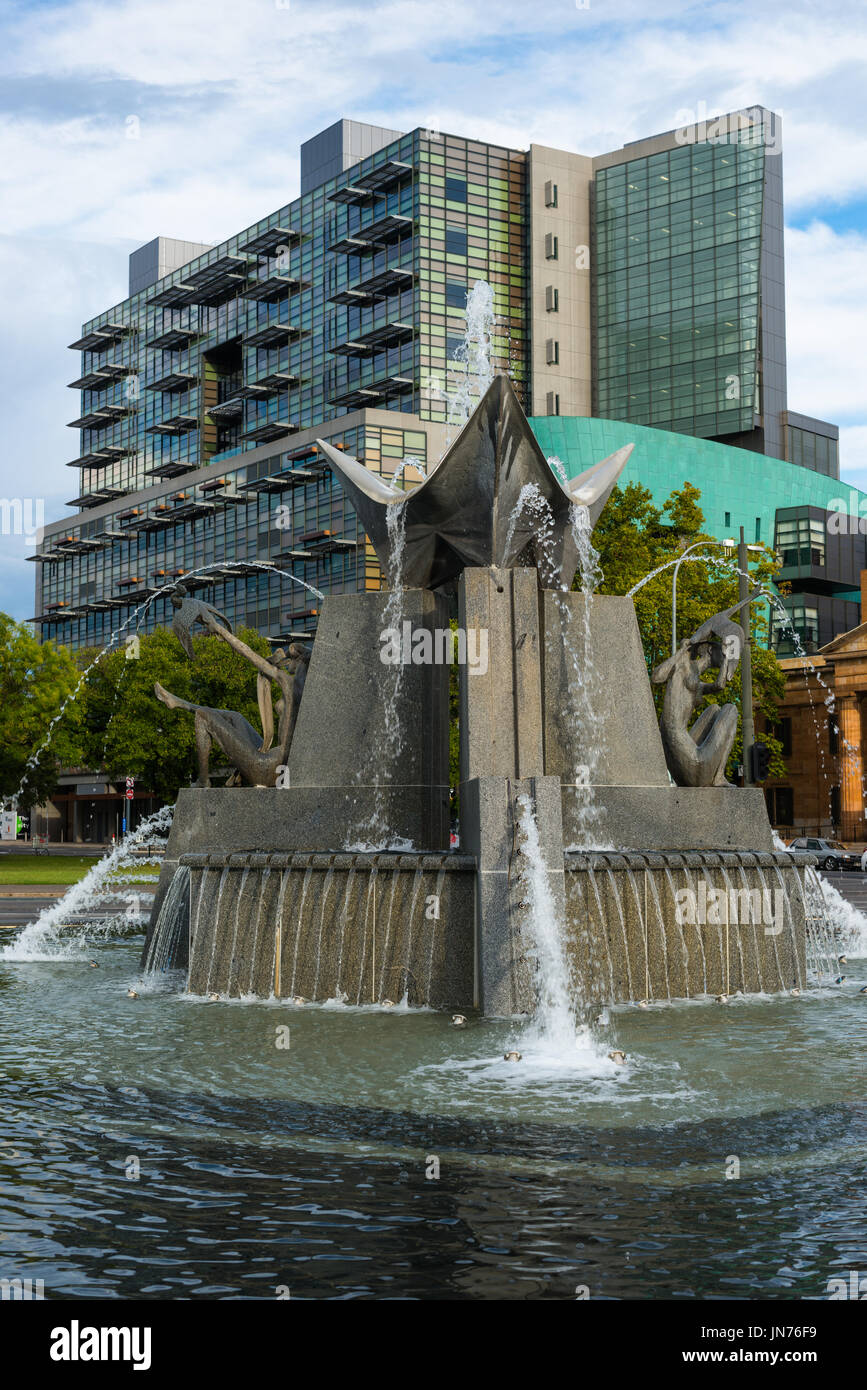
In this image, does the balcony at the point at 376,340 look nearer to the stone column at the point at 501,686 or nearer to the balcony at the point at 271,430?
the balcony at the point at 271,430

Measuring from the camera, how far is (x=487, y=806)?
12297mm

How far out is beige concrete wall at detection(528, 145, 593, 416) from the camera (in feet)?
311

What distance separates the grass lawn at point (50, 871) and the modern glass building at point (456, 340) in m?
33.5

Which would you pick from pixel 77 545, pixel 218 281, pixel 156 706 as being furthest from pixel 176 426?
pixel 156 706

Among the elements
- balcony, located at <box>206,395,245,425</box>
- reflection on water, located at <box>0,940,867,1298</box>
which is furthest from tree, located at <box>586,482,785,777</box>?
balcony, located at <box>206,395,245,425</box>

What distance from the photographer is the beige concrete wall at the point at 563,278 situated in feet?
311

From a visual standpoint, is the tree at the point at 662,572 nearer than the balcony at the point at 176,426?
Yes

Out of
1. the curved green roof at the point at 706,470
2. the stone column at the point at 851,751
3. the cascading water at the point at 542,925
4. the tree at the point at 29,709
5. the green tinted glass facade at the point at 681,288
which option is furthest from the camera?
the green tinted glass facade at the point at 681,288

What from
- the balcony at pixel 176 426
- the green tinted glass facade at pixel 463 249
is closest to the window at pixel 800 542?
the green tinted glass facade at pixel 463 249

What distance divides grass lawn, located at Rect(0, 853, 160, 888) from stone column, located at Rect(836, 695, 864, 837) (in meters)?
40.7

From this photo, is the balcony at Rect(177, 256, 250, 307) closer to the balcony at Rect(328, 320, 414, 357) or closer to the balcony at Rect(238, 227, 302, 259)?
the balcony at Rect(238, 227, 302, 259)

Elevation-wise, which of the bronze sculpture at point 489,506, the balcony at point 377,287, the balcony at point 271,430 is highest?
the balcony at point 377,287

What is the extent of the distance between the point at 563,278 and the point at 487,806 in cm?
9048

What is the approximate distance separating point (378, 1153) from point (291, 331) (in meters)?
95.7
